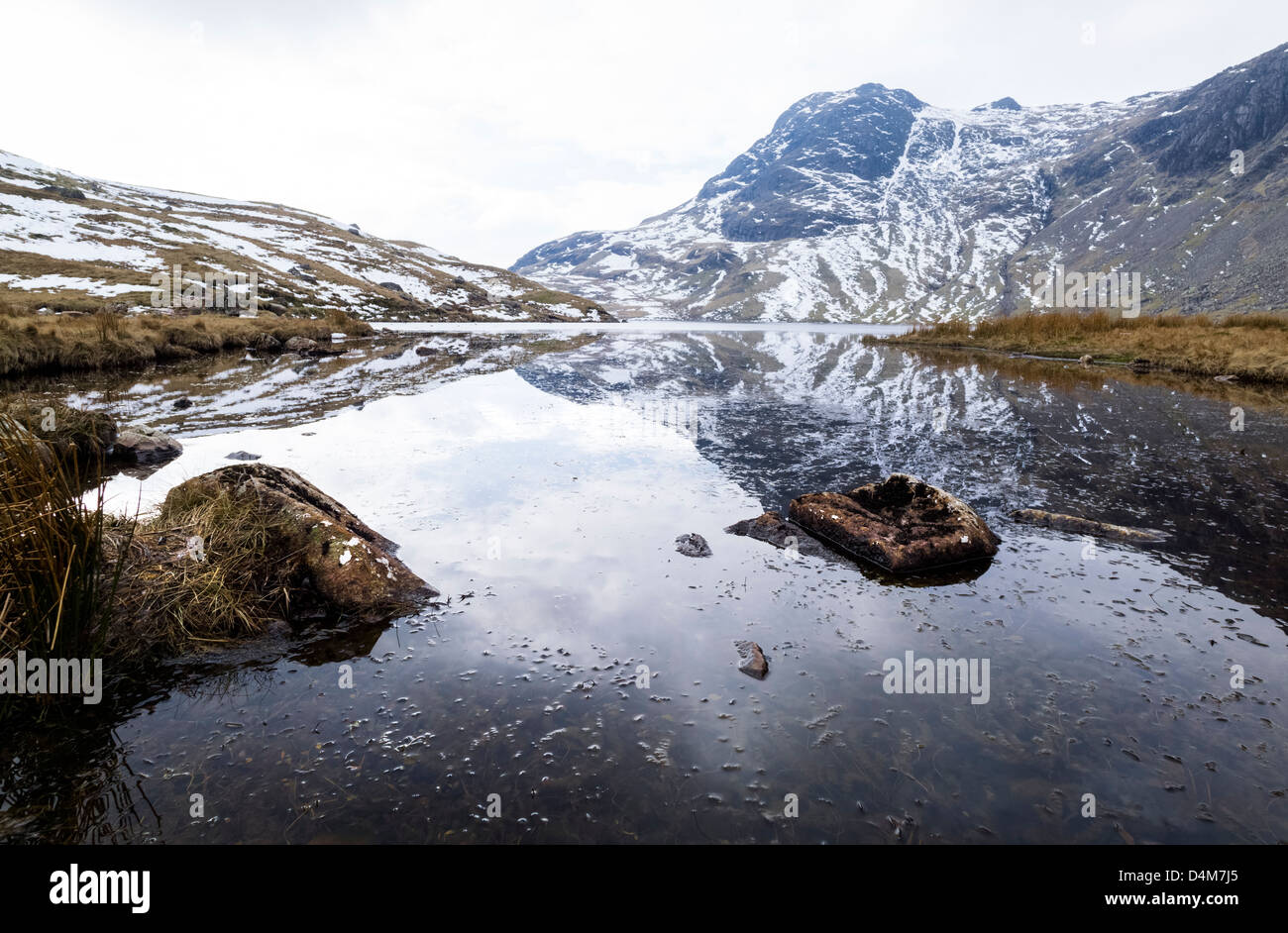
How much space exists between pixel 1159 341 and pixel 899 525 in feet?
141

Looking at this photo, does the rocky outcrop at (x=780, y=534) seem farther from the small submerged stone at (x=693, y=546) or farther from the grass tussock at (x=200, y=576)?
the grass tussock at (x=200, y=576)

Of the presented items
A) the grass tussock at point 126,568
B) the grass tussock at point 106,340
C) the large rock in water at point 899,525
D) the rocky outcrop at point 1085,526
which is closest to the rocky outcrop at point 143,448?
the grass tussock at point 126,568

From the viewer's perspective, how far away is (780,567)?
9664 mm

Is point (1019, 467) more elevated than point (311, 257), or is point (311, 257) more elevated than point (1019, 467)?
point (311, 257)

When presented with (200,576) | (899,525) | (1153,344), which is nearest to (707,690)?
(899,525)

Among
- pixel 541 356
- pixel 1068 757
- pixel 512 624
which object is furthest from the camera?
pixel 541 356

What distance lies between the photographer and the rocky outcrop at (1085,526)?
10.7m

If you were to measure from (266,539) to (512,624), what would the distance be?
3851 mm

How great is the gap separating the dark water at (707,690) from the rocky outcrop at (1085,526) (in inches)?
15.5

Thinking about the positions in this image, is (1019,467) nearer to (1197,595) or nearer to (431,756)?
(1197,595)

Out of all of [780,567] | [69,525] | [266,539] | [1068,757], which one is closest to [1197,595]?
[1068,757]

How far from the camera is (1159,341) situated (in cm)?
3903
